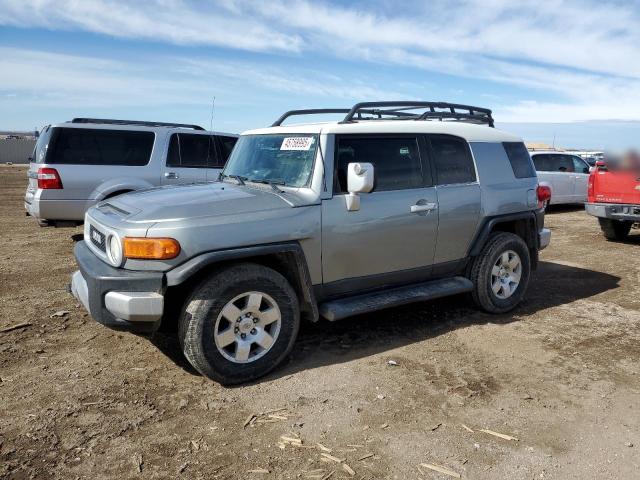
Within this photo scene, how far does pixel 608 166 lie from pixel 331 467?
8.44 meters

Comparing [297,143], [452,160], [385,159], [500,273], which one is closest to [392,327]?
[500,273]

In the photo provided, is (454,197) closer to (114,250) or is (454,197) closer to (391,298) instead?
(391,298)

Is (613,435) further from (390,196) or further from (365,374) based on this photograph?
(390,196)

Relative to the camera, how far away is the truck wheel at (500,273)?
5117 millimetres

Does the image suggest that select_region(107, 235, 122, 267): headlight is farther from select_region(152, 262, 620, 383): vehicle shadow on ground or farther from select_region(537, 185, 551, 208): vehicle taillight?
select_region(537, 185, 551, 208): vehicle taillight

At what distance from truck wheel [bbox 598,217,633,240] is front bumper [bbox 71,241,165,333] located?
8.62 m

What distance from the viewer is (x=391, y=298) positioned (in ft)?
14.5

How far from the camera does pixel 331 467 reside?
9.20 ft

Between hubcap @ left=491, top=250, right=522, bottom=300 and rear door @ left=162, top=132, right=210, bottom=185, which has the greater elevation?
rear door @ left=162, top=132, right=210, bottom=185

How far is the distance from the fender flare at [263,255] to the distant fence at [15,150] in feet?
146

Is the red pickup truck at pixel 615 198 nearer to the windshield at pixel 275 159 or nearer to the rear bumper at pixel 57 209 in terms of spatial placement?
the windshield at pixel 275 159

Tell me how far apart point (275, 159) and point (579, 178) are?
12.5m

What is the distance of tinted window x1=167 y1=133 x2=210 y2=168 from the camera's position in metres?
8.50

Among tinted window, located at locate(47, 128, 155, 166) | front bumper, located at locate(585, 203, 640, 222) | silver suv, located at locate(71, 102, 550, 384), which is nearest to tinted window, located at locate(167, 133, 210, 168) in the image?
tinted window, located at locate(47, 128, 155, 166)
